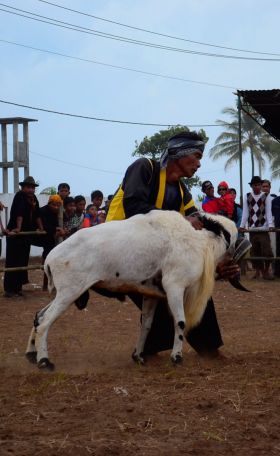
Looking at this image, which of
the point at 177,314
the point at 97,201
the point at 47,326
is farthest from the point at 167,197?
the point at 97,201

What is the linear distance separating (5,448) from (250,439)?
1.36m

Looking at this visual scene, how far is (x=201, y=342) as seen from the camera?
25.2 ft

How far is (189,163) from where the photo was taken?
7.41m

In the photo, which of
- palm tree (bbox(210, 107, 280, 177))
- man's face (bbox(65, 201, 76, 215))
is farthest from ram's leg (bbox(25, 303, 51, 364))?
palm tree (bbox(210, 107, 280, 177))

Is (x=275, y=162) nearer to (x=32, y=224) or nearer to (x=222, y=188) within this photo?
(x=222, y=188)

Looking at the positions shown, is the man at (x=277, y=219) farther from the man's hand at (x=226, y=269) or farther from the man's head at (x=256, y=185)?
the man's hand at (x=226, y=269)

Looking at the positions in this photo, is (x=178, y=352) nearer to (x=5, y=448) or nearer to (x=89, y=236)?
(x=89, y=236)

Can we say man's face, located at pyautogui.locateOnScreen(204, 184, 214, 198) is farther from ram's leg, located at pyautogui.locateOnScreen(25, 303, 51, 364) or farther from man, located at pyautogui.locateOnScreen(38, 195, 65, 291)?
ram's leg, located at pyautogui.locateOnScreen(25, 303, 51, 364)

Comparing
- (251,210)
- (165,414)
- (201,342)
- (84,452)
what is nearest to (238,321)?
(201,342)

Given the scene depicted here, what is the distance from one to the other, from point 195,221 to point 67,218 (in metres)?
7.02

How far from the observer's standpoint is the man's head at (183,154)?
7355 millimetres

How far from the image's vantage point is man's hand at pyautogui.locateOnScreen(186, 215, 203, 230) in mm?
7457

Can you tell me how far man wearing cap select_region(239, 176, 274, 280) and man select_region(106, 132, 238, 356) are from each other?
25.6ft

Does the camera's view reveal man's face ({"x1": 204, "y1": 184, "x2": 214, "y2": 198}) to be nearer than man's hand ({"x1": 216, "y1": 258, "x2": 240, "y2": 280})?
No
